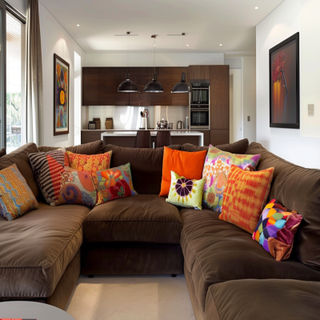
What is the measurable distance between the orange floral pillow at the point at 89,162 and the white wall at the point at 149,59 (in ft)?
19.5

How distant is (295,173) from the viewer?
2.10 meters

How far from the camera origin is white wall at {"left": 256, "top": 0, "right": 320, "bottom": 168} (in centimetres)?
404

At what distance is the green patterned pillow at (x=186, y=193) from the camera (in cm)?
280

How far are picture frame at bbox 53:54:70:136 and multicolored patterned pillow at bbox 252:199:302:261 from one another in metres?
4.76

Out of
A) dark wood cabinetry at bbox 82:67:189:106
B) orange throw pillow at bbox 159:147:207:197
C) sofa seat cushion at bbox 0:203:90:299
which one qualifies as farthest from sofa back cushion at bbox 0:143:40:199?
dark wood cabinetry at bbox 82:67:189:106

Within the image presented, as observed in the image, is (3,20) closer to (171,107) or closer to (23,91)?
(23,91)

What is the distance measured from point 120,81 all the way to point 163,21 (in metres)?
2.77

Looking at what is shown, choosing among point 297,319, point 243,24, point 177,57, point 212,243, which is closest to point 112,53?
point 177,57

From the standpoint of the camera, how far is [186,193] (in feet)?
9.31

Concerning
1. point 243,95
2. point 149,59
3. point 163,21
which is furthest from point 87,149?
point 243,95

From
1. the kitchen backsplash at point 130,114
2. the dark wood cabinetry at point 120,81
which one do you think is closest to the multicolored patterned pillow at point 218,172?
the dark wood cabinetry at point 120,81

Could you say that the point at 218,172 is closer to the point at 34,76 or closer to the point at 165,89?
the point at 34,76

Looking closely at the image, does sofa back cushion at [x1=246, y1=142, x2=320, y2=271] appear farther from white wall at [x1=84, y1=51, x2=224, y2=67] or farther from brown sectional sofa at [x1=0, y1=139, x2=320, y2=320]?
white wall at [x1=84, y1=51, x2=224, y2=67]

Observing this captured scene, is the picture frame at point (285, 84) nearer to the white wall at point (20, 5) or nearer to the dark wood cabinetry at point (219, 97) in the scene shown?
the dark wood cabinetry at point (219, 97)
